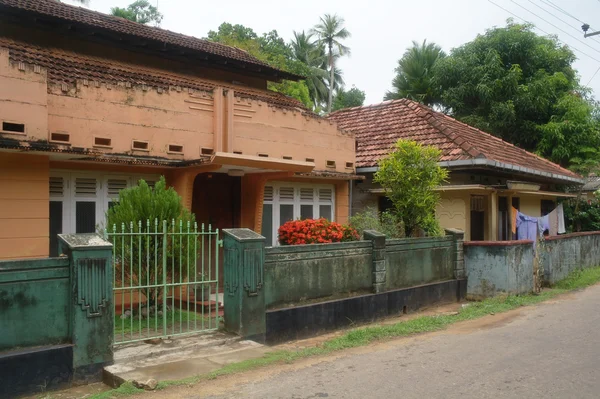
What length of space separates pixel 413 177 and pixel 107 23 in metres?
8.32

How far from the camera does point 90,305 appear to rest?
600 centimetres

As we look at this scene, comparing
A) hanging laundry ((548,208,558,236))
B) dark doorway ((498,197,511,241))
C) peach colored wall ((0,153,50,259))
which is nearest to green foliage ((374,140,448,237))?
dark doorway ((498,197,511,241))

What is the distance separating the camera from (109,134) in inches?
373

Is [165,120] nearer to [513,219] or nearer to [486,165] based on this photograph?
[486,165]

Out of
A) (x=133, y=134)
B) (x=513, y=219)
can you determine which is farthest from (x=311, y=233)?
(x=513, y=219)

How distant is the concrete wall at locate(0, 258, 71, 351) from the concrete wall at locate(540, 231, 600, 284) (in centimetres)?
1106

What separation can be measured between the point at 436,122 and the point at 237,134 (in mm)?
6694

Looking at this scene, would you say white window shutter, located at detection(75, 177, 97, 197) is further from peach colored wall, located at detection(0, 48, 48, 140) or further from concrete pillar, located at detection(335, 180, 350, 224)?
concrete pillar, located at detection(335, 180, 350, 224)

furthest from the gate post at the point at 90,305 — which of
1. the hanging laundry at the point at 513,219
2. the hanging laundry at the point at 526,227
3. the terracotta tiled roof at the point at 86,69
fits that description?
the hanging laundry at the point at 513,219

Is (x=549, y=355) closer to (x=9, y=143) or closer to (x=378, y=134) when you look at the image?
(x=9, y=143)

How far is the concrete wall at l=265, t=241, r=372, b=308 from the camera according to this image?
26.3 feet

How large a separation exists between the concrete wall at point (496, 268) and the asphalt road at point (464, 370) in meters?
2.73

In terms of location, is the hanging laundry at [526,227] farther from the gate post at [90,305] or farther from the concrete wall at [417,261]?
the gate post at [90,305]

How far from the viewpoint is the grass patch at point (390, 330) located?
6152mm
